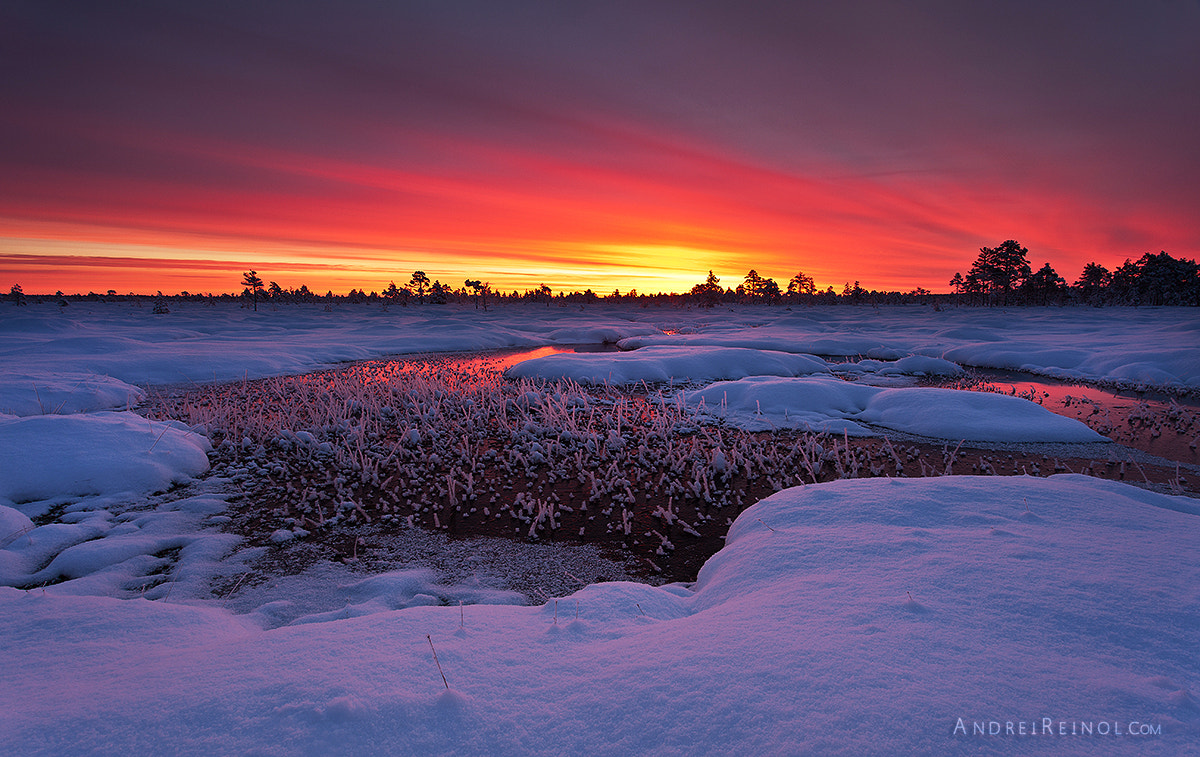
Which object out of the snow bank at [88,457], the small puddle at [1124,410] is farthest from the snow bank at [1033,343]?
the snow bank at [88,457]

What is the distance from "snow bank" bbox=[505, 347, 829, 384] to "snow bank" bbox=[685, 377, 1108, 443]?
347cm

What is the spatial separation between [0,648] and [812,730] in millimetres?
4265

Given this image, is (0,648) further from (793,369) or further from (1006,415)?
(793,369)

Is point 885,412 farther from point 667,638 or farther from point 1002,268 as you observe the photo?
point 1002,268

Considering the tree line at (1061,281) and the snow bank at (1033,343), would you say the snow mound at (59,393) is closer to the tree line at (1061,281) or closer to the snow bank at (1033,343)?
the snow bank at (1033,343)

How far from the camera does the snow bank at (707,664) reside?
178cm

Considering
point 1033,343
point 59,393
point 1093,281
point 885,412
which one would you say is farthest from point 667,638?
point 1093,281

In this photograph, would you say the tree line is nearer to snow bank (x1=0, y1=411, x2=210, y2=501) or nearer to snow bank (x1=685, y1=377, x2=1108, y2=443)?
snow bank (x1=685, y1=377, x2=1108, y2=443)

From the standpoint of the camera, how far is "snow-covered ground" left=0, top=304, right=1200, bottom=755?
5.90 feet

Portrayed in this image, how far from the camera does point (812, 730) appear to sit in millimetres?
1748

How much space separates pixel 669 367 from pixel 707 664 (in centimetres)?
1484

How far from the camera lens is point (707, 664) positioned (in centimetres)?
225

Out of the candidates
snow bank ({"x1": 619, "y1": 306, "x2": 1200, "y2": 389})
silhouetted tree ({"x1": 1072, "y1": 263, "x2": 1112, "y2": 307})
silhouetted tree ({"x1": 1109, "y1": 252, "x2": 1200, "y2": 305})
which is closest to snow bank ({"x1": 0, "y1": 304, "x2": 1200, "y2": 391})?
snow bank ({"x1": 619, "y1": 306, "x2": 1200, "y2": 389})

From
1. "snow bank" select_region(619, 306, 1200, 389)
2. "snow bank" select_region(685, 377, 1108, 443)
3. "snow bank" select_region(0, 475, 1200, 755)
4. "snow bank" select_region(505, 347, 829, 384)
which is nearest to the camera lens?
"snow bank" select_region(0, 475, 1200, 755)
